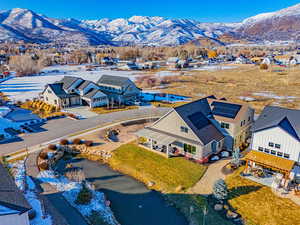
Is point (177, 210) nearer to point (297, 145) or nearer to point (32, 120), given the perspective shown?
point (297, 145)

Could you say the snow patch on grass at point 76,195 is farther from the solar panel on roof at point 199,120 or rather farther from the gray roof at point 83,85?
the gray roof at point 83,85

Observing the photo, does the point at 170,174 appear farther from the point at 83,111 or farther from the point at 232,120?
the point at 83,111

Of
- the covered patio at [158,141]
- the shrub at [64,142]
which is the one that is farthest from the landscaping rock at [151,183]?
the shrub at [64,142]

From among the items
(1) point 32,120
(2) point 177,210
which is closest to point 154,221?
(2) point 177,210

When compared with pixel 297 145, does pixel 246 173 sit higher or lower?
lower

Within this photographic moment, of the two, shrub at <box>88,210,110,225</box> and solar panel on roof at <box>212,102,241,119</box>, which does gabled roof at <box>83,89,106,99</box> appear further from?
shrub at <box>88,210,110,225</box>

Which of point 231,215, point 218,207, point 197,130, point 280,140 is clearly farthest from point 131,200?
point 280,140
